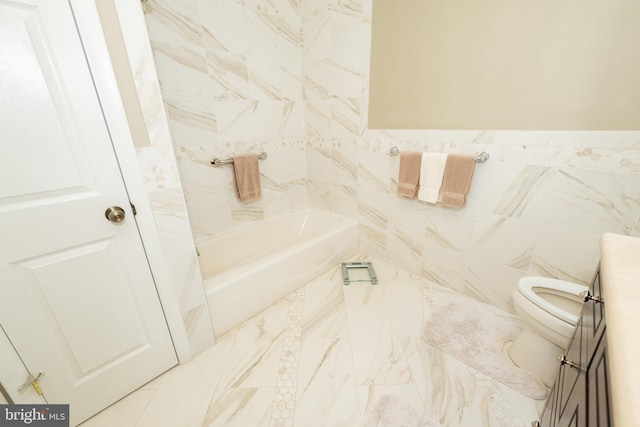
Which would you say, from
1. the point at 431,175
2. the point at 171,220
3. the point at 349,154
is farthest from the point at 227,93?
the point at 431,175

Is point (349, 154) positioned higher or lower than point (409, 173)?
higher

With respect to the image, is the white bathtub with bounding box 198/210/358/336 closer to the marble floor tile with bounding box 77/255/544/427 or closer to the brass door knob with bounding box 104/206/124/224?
the marble floor tile with bounding box 77/255/544/427

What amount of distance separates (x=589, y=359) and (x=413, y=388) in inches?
31.3

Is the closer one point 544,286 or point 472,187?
point 544,286

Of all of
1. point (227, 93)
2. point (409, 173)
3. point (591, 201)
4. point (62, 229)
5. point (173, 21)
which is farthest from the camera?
point (227, 93)

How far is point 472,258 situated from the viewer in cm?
167

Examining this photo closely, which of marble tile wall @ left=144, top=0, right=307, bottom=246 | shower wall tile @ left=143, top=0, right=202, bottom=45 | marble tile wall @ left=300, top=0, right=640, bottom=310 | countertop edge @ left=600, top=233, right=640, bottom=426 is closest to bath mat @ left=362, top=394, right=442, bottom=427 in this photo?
countertop edge @ left=600, top=233, right=640, bottom=426

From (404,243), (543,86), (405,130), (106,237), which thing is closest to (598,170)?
(543,86)

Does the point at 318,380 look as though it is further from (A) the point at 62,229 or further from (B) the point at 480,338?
(A) the point at 62,229

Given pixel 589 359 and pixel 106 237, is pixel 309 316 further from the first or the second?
pixel 589 359

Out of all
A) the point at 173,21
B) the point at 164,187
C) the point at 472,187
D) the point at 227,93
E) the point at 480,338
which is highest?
the point at 173,21

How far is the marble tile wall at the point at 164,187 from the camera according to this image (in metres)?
Result: 0.87

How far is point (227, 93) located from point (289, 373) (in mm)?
1940

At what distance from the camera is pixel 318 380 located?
1213mm
